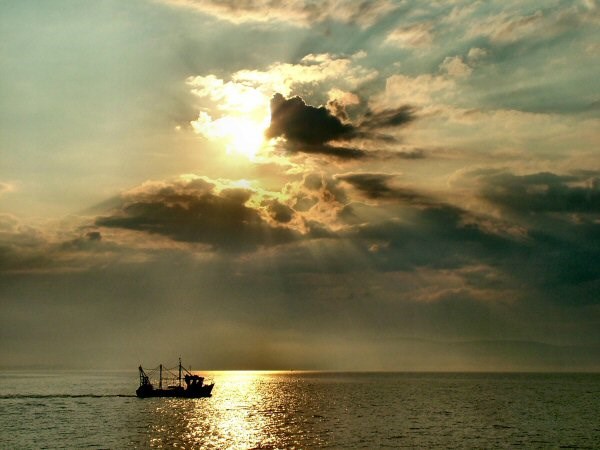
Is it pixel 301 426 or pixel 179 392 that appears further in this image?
pixel 179 392

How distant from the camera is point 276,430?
108m

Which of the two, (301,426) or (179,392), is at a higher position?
(179,392)

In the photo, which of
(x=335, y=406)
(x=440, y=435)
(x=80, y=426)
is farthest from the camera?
(x=335, y=406)

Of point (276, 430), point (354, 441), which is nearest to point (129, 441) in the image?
point (276, 430)

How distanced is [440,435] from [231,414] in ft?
193

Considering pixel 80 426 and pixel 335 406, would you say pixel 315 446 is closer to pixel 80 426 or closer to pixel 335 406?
pixel 80 426

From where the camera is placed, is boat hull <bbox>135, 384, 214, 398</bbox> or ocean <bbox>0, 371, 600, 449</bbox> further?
boat hull <bbox>135, 384, 214, 398</bbox>

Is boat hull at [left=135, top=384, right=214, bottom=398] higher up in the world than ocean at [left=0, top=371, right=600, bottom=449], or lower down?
higher up

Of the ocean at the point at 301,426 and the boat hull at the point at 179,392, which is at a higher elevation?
the boat hull at the point at 179,392

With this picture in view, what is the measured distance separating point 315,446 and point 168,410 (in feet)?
251

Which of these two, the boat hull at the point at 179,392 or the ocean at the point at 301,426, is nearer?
the ocean at the point at 301,426

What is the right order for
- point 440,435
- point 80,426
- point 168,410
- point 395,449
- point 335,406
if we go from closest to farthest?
point 395,449 < point 440,435 < point 80,426 < point 168,410 < point 335,406

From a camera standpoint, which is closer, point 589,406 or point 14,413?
point 14,413

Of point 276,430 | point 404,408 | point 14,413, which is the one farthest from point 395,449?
point 14,413
